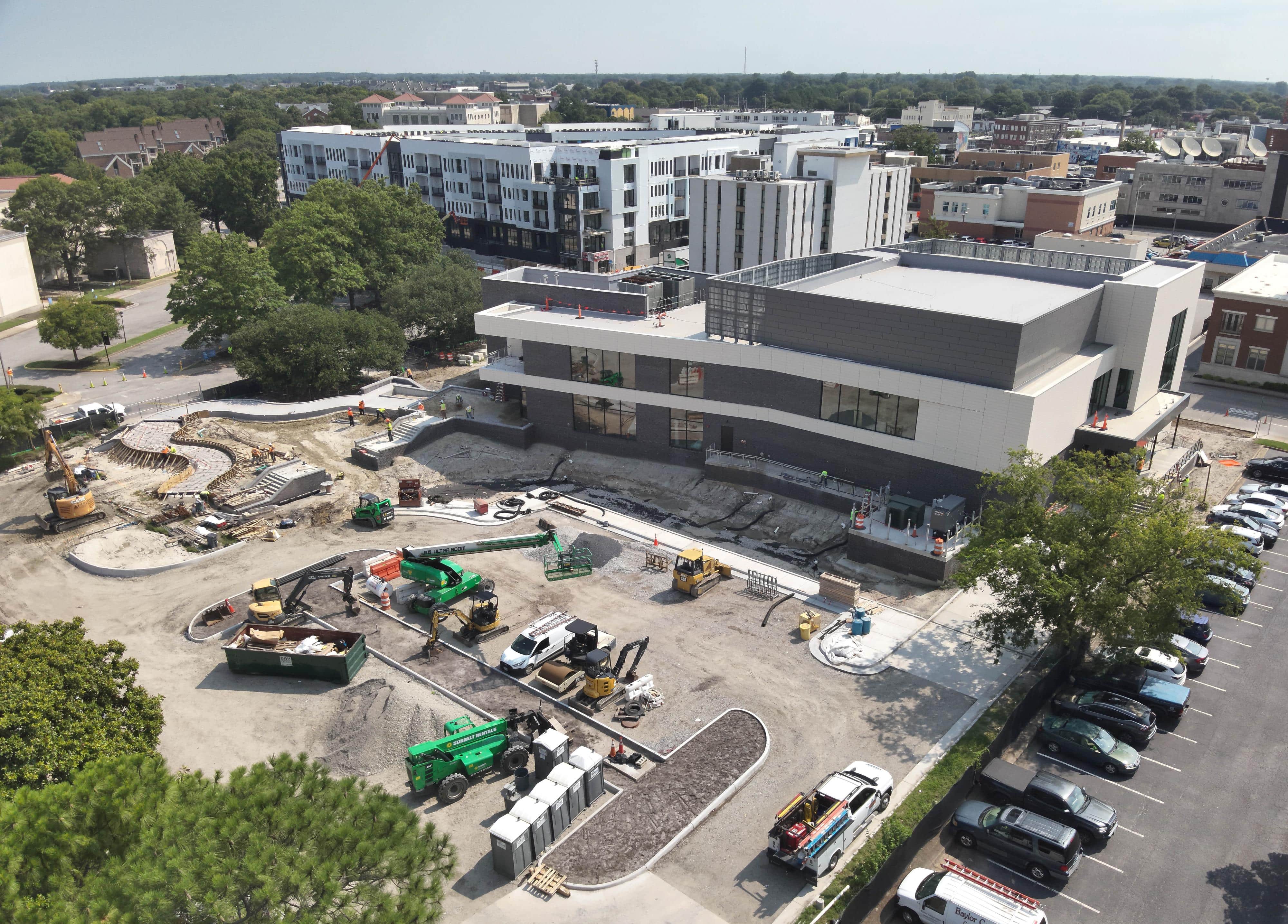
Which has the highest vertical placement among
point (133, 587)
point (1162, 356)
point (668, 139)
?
point (668, 139)

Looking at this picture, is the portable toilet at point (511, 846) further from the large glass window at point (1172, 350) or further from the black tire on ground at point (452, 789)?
the large glass window at point (1172, 350)

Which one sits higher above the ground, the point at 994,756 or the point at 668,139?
the point at 668,139

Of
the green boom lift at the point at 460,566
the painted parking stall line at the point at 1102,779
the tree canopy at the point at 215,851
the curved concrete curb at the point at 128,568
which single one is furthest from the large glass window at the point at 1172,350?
the curved concrete curb at the point at 128,568

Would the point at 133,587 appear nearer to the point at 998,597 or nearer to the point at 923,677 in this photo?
the point at 923,677

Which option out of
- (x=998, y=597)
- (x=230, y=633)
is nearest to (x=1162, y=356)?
(x=998, y=597)

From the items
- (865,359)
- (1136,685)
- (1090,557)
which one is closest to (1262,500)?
(1136,685)
